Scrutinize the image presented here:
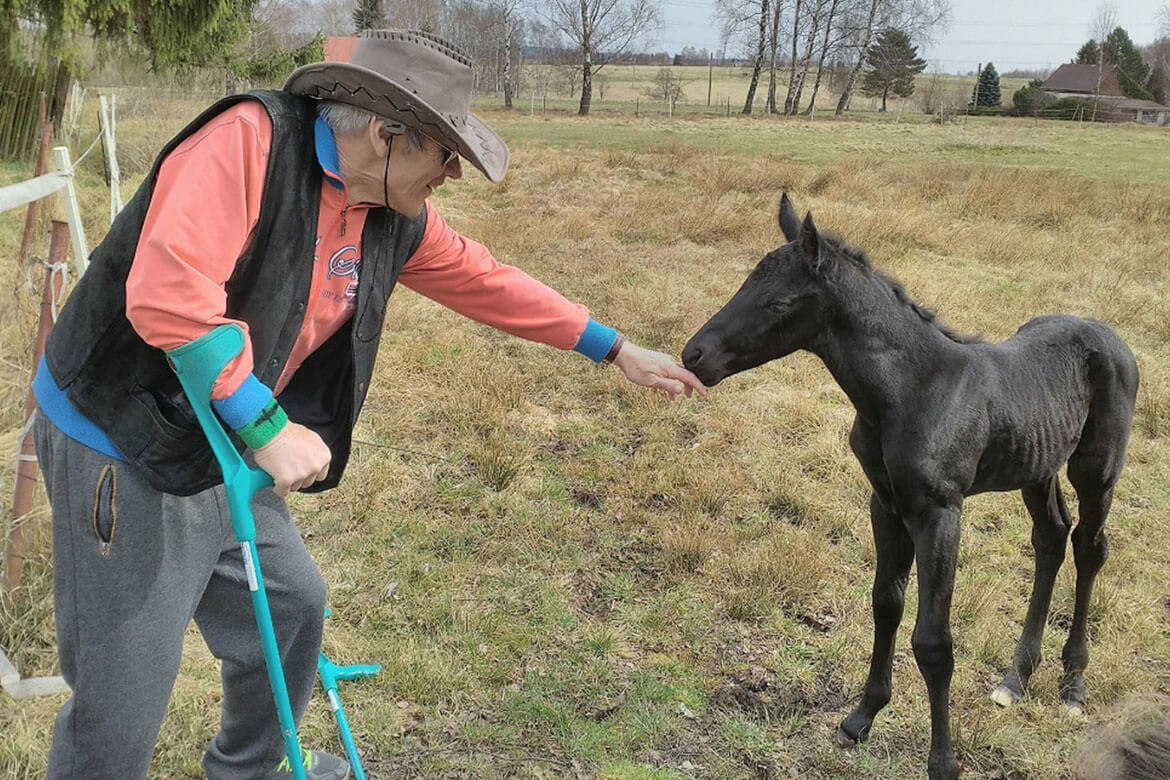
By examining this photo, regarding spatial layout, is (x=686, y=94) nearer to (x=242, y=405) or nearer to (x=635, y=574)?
(x=635, y=574)

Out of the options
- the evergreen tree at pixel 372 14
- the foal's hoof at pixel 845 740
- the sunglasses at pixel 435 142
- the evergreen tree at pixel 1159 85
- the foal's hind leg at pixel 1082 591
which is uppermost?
the evergreen tree at pixel 1159 85

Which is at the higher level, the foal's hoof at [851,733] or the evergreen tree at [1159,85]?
the evergreen tree at [1159,85]

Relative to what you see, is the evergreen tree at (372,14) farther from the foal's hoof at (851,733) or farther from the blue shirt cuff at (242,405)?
the blue shirt cuff at (242,405)

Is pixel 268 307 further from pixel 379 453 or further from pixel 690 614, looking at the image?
pixel 379 453

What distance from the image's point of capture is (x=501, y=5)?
52.8 metres

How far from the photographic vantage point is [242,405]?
74.4 inches

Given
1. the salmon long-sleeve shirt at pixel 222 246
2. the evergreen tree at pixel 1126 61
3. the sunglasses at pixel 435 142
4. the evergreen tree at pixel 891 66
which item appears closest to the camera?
the salmon long-sleeve shirt at pixel 222 246

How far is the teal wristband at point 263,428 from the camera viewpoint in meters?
1.91

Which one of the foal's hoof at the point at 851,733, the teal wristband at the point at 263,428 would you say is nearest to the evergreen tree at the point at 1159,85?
the foal's hoof at the point at 851,733

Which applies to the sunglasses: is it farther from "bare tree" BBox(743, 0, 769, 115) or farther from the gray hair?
"bare tree" BBox(743, 0, 769, 115)

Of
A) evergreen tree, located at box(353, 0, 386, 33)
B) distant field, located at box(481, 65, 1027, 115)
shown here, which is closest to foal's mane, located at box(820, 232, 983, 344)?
evergreen tree, located at box(353, 0, 386, 33)

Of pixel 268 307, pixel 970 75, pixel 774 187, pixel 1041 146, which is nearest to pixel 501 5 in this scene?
pixel 1041 146

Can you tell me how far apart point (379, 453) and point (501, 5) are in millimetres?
52382

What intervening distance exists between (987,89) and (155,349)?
65.5m
